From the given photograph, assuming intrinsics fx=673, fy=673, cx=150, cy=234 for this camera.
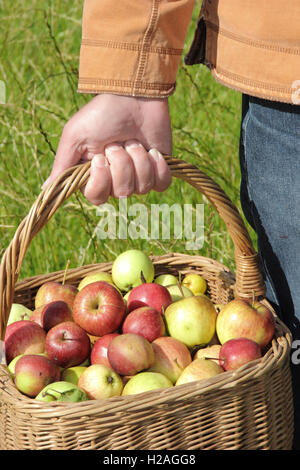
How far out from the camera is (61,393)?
1382 millimetres

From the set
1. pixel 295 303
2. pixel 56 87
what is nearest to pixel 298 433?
pixel 295 303

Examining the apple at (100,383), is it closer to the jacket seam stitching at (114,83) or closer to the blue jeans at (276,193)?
the blue jeans at (276,193)

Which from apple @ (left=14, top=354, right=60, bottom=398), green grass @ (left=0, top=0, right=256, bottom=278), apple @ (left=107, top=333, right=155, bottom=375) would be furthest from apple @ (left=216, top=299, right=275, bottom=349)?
green grass @ (left=0, top=0, right=256, bottom=278)

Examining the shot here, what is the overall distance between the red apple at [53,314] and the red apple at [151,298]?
168 millimetres

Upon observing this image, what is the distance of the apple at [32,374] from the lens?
56.2 inches

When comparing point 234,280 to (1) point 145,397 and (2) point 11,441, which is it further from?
(2) point 11,441

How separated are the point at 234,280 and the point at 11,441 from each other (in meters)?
0.77

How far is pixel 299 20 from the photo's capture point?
4.34 feet

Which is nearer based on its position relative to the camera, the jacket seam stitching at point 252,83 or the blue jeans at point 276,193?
the jacket seam stitching at point 252,83

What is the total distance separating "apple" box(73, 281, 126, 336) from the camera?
1.68 meters

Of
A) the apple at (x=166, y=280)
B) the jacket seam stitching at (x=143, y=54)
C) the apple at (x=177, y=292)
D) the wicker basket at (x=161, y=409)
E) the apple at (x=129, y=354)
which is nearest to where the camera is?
the wicker basket at (x=161, y=409)

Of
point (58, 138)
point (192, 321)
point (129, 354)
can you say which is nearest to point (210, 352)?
point (192, 321)

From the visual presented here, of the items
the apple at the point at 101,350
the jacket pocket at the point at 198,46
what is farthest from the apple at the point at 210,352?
the jacket pocket at the point at 198,46

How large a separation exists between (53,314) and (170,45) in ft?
2.40
